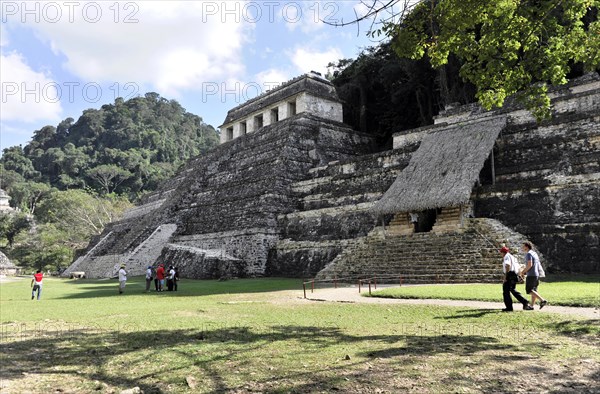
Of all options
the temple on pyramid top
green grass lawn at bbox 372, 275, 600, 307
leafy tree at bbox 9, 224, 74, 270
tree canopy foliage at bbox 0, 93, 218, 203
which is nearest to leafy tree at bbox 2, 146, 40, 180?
tree canopy foliage at bbox 0, 93, 218, 203

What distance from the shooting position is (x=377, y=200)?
17.9 meters

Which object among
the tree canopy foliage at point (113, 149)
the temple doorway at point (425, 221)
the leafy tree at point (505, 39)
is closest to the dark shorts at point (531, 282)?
the leafy tree at point (505, 39)

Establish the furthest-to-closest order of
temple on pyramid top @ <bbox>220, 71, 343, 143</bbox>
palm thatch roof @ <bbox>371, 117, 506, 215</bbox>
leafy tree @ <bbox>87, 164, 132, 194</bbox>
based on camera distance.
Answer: leafy tree @ <bbox>87, 164, 132, 194</bbox>, temple on pyramid top @ <bbox>220, 71, 343, 143</bbox>, palm thatch roof @ <bbox>371, 117, 506, 215</bbox>

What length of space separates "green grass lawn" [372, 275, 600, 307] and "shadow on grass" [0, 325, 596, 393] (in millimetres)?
3546

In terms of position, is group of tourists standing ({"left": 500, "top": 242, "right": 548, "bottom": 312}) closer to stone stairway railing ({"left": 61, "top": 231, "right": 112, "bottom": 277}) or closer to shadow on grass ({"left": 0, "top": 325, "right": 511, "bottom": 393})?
shadow on grass ({"left": 0, "top": 325, "right": 511, "bottom": 393})

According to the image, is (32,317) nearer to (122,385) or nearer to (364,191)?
(122,385)

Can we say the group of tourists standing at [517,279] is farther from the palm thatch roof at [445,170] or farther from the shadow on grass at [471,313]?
the palm thatch roof at [445,170]

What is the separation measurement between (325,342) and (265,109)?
950 inches

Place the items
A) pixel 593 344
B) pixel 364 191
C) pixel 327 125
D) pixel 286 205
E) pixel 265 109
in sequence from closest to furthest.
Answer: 1. pixel 593 344
2. pixel 364 191
3. pixel 286 205
4. pixel 327 125
5. pixel 265 109

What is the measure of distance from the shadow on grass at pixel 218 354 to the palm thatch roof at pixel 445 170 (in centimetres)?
913

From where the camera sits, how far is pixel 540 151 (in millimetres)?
15305

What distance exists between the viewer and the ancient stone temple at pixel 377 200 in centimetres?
1338

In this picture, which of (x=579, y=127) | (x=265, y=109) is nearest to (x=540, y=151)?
(x=579, y=127)

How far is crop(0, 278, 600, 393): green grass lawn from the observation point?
391 cm
